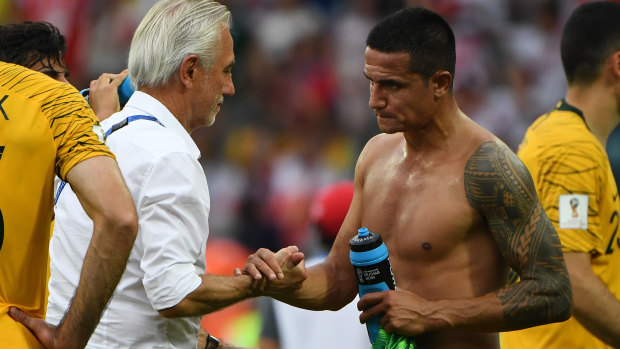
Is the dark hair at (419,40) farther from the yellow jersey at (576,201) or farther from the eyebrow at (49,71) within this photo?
the eyebrow at (49,71)

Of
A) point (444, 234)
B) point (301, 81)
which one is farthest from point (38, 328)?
point (301, 81)

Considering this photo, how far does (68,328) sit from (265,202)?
6738mm

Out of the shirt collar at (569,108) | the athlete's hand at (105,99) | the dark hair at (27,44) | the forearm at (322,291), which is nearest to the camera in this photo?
the forearm at (322,291)

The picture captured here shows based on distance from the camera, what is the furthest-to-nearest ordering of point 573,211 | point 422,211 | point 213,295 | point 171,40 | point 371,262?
1. point 573,211
2. point 422,211
3. point 171,40
4. point 371,262
5. point 213,295

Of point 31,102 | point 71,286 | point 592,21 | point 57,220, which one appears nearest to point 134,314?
point 71,286

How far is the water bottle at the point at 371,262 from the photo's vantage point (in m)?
3.17

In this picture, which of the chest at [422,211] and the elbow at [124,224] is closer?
the elbow at [124,224]

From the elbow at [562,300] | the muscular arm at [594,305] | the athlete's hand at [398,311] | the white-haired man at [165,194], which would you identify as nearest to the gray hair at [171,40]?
the white-haired man at [165,194]

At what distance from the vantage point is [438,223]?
11.1 ft

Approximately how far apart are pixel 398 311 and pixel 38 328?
4.14 feet

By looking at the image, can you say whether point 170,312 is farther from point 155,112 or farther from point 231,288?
point 155,112

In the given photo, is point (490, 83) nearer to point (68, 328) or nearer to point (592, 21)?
point (592, 21)

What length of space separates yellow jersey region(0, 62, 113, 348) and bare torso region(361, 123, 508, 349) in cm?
129

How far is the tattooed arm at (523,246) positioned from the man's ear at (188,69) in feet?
3.75
